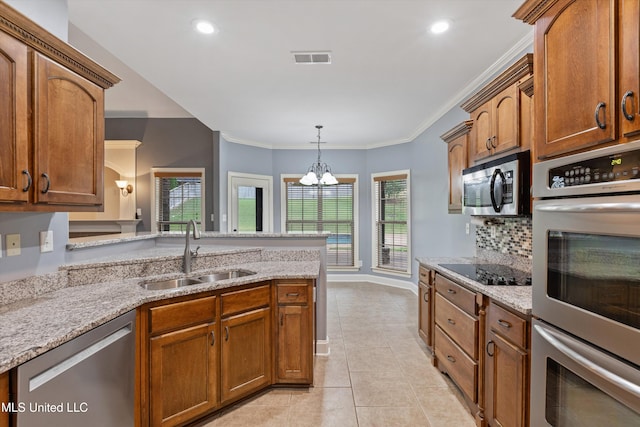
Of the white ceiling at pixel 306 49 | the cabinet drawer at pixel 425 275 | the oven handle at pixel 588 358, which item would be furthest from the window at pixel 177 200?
the oven handle at pixel 588 358

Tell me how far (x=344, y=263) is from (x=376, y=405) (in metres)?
4.32

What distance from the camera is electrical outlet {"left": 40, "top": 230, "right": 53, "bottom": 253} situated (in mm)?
1906

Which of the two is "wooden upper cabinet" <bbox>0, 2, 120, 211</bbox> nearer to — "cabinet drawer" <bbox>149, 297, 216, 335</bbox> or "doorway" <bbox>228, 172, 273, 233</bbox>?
"cabinet drawer" <bbox>149, 297, 216, 335</bbox>

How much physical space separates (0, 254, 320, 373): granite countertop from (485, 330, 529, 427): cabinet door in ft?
4.21

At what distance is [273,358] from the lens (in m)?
2.46

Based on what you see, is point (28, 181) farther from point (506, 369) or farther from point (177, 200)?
point (177, 200)

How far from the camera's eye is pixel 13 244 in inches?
67.9

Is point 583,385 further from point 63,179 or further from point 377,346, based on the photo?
point 63,179

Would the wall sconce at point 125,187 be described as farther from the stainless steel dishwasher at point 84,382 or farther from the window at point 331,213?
the stainless steel dishwasher at point 84,382

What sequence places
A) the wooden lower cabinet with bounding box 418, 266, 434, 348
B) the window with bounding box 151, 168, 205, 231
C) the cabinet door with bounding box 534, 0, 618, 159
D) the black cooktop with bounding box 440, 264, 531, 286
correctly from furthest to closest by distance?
1. the window with bounding box 151, 168, 205, 231
2. the wooden lower cabinet with bounding box 418, 266, 434, 348
3. the black cooktop with bounding box 440, 264, 531, 286
4. the cabinet door with bounding box 534, 0, 618, 159

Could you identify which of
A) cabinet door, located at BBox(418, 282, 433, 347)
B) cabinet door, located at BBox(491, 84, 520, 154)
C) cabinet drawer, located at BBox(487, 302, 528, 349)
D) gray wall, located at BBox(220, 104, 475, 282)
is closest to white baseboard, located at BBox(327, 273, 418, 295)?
gray wall, located at BBox(220, 104, 475, 282)

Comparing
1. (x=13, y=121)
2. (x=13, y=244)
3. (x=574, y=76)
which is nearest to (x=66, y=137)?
(x=13, y=121)

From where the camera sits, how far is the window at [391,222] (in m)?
5.97

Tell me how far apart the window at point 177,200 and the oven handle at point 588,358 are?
544cm
